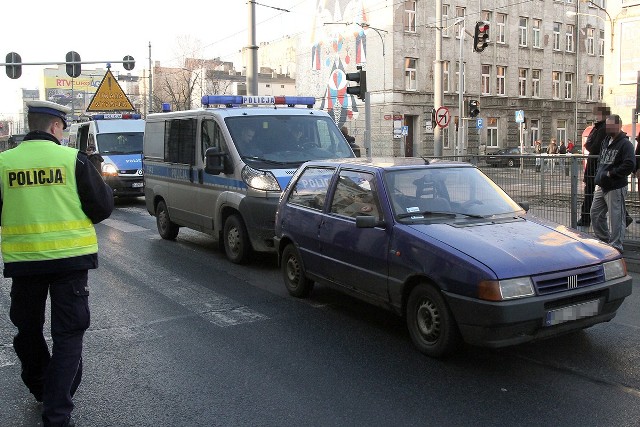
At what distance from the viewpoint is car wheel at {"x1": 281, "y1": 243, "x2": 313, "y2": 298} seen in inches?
277

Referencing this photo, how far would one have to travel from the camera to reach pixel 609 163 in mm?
8547

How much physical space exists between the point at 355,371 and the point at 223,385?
1.00 meters

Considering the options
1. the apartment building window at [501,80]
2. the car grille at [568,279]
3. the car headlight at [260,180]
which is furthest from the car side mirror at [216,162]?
the apartment building window at [501,80]

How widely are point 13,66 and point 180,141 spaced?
2119 centimetres

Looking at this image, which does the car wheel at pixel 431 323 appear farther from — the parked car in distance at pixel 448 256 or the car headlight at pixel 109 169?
the car headlight at pixel 109 169

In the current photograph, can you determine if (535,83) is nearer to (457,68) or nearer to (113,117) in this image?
(457,68)

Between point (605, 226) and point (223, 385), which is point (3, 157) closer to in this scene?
point (223, 385)

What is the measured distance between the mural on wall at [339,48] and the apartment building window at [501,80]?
36.4ft

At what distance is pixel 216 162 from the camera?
8.93 meters

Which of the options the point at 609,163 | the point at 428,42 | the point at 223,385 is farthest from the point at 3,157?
the point at 428,42

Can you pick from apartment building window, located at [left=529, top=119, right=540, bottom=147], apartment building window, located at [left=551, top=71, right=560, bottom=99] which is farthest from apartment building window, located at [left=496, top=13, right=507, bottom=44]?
apartment building window, located at [left=529, top=119, right=540, bottom=147]

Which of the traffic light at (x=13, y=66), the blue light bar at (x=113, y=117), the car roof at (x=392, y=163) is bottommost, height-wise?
the car roof at (x=392, y=163)

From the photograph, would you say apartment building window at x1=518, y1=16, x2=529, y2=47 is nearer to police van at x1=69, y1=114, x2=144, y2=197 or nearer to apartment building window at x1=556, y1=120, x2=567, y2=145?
apartment building window at x1=556, y1=120, x2=567, y2=145

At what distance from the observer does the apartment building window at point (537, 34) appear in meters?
51.2
